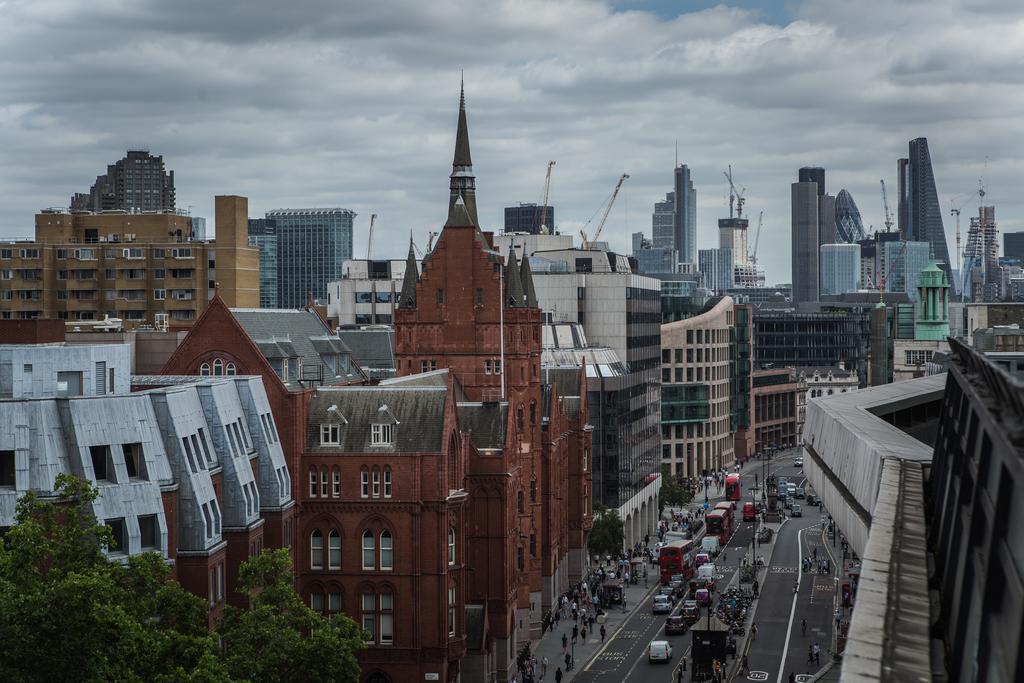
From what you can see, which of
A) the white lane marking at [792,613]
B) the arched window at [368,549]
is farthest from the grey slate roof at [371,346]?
the arched window at [368,549]

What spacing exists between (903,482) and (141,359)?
90.7 metres

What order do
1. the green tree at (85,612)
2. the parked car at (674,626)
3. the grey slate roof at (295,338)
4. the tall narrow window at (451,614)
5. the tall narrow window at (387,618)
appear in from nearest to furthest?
the green tree at (85,612) < the tall narrow window at (387,618) < the tall narrow window at (451,614) < the grey slate roof at (295,338) < the parked car at (674,626)

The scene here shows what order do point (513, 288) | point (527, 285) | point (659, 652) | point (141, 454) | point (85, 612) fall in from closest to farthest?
1. point (85, 612)
2. point (141, 454)
3. point (659, 652)
4. point (513, 288)
5. point (527, 285)

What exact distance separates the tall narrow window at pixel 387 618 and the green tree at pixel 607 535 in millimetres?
57169

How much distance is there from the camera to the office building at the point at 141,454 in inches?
2623

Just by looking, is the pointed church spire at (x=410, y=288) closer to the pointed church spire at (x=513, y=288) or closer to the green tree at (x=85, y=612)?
the pointed church spire at (x=513, y=288)

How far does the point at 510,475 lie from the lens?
111 metres

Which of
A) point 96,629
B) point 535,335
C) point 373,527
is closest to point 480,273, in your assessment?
point 535,335

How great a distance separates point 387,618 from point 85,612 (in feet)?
157

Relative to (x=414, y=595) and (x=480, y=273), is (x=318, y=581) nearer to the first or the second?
(x=414, y=595)

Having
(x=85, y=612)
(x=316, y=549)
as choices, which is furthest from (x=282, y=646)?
(x=316, y=549)

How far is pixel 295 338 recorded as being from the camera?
120 meters

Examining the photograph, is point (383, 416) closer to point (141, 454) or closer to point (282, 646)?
point (141, 454)

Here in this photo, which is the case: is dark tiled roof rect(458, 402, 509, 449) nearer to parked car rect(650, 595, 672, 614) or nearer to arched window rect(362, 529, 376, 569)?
arched window rect(362, 529, 376, 569)
